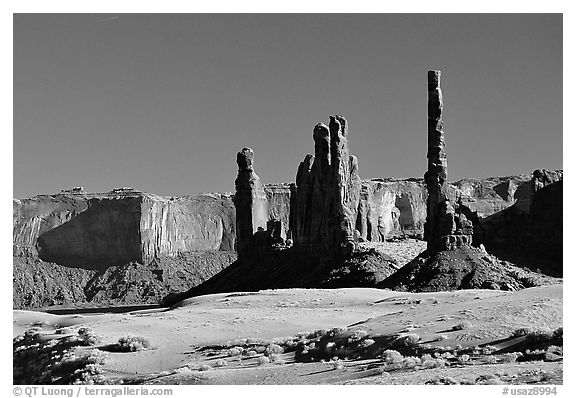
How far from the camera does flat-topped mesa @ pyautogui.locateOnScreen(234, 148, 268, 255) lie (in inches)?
4675

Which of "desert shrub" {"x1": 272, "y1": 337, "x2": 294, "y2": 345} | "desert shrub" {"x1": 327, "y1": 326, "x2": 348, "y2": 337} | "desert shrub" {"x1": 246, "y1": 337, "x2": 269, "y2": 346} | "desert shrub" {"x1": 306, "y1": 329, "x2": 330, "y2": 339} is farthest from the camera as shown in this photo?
"desert shrub" {"x1": 246, "y1": 337, "x2": 269, "y2": 346}

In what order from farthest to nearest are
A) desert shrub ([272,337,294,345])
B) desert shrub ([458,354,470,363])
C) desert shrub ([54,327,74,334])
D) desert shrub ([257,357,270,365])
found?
desert shrub ([54,327,74,334]) < desert shrub ([272,337,294,345]) < desert shrub ([257,357,270,365]) < desert shrub ([458,354,470,363])

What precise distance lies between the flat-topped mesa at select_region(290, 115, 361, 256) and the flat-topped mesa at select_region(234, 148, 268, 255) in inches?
749

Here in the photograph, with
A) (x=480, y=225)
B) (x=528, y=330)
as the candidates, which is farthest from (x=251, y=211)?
(x=528, y=330)

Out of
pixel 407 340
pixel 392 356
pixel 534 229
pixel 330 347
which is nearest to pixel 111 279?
pixel 534 229

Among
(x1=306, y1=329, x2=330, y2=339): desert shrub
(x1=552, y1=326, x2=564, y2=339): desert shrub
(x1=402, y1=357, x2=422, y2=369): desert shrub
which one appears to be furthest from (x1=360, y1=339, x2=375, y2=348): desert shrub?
(x1=552, y1=326, x2=564, y2=339): desert shrub

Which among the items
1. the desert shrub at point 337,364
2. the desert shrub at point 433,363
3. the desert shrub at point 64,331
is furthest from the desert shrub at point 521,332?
the desert shrub at point 64,331

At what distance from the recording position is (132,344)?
4769 cm

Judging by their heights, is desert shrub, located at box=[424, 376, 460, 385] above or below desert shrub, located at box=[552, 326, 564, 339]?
below

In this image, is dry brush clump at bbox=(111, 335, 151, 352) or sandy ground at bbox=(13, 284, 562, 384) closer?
sandy ground at bbox=(13, 284, 562, 384)

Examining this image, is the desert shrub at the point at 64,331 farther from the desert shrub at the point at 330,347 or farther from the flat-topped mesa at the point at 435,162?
the flat-topped mesa at the point at 435,162

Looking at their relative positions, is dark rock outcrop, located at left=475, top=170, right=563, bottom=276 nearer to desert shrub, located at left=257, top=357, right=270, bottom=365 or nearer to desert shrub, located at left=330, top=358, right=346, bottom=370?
desert shrub, located at left=257, top=357, right=270, bottom=365

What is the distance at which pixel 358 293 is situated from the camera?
67562 mm

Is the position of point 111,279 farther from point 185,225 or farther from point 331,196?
point 331,196
